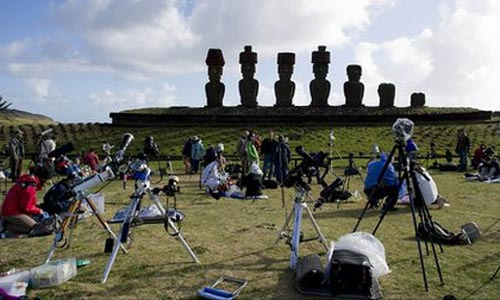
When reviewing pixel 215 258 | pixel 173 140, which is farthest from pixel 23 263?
pixel 173 140

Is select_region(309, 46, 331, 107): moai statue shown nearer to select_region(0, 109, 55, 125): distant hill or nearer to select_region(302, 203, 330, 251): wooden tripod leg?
select_region(0, 109, 55, 125): distant hill

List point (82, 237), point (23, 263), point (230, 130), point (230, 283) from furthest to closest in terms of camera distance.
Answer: point (230, 130), point (82, 237), point (23, 263), point (230, 283)

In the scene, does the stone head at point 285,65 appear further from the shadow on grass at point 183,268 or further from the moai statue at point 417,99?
the shadow on grass at point 183,268

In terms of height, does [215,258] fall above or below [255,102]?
below

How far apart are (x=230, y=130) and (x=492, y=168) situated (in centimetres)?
2413

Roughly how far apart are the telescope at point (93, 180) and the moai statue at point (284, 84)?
3938 centimetres

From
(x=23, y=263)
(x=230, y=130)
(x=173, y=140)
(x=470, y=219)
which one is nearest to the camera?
(x=23, y=263)

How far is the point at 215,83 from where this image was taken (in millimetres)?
47062

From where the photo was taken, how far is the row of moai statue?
46.4 metres

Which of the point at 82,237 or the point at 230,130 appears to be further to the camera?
the point at 230,130

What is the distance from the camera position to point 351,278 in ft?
22.1

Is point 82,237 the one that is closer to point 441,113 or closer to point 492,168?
point 492,168

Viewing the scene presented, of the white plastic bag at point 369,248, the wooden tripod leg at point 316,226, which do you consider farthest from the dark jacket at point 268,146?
the white plastic bag at point 369,248

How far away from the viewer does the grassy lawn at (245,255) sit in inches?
277
